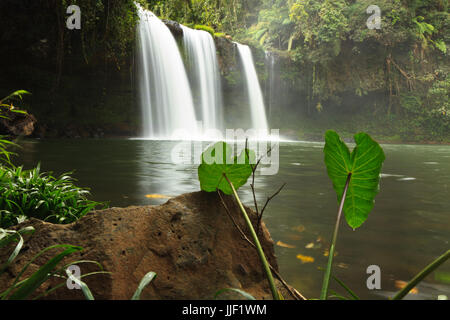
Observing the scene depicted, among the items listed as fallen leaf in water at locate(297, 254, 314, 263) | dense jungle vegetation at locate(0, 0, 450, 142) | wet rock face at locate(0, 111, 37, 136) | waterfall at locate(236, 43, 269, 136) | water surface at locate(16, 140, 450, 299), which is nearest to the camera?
water surface at locate(16, 140, 450, 299)

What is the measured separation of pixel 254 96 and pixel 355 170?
20420mm

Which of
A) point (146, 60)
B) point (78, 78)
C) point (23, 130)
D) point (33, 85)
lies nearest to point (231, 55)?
point (146, 60)

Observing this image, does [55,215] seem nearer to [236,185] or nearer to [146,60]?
[236,185]

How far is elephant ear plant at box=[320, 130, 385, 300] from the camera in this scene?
131 centimetres

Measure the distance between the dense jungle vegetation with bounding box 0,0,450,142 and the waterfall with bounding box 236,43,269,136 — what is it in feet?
2.96

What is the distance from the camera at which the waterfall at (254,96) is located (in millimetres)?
20547

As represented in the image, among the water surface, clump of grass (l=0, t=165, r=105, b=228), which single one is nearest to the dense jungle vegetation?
the water surface

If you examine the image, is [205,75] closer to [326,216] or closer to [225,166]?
[326,216]

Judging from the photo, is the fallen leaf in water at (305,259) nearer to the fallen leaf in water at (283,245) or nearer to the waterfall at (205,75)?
the fallen leaf in water at (283,245)

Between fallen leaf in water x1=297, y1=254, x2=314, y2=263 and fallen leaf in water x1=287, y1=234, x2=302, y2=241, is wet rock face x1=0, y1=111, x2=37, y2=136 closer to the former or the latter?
fallen leaf in water x1=287, y1=234, x2=302, y2=241

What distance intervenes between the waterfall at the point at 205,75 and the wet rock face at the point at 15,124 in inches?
366

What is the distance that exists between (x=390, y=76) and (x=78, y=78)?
18.5 metres
